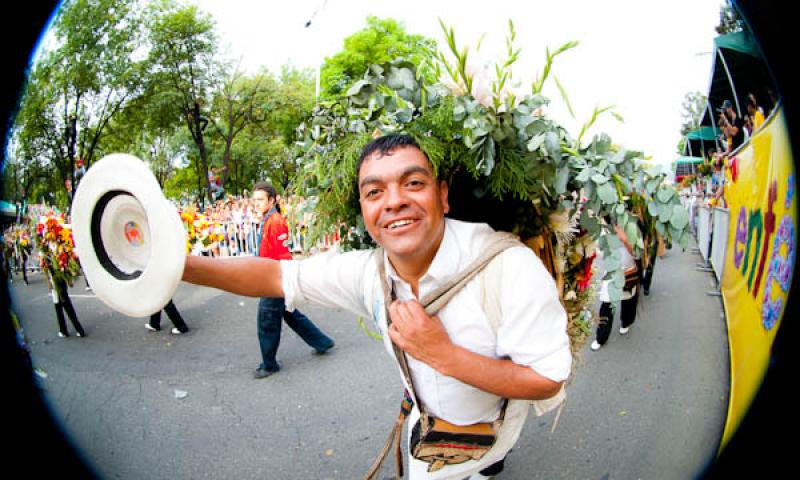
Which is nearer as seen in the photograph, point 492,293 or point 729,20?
point 729,20

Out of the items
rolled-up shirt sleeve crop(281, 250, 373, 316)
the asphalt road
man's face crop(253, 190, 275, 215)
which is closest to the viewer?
rolled-up shirt sleeve crop(281, 250, 373, 316)

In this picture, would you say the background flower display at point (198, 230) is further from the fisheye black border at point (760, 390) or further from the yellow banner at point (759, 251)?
the yellow banner at point (759, 251)

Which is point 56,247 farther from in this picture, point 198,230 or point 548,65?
point 548,65

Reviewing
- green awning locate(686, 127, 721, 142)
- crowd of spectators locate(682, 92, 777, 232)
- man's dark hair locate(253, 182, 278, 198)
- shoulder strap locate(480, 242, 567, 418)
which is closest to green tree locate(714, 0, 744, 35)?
crowd of spectators locate(682, 92, 777, 232)

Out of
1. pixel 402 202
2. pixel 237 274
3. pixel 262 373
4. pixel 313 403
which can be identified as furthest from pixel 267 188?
pixel 402 202

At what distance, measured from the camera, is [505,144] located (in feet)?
4.95

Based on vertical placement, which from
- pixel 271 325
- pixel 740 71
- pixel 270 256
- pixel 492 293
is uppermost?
pixel 740 71

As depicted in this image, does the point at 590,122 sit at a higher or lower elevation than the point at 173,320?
higher

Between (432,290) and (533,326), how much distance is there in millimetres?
378

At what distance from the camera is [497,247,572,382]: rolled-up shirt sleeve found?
1307 millimetres

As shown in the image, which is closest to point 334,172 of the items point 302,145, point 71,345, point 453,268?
point 302,145

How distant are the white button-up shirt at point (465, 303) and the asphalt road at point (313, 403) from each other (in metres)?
1.18

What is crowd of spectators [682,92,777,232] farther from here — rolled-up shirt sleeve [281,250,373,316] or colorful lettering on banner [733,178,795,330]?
rolled-up shirt sleeve [281,250,373,316]

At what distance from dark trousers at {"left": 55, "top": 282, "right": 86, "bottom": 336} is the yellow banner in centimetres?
656
